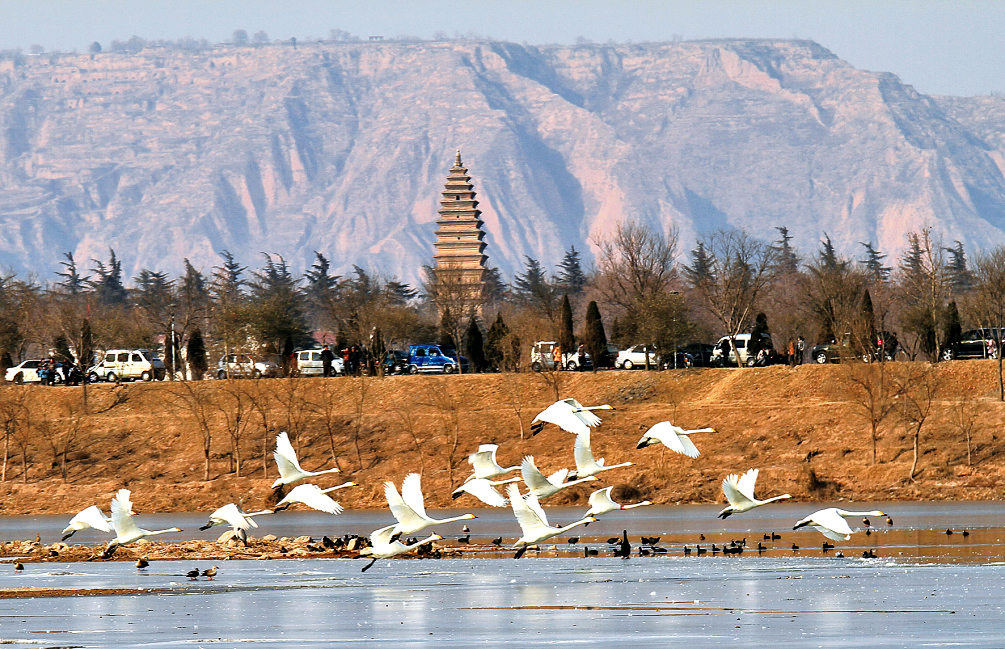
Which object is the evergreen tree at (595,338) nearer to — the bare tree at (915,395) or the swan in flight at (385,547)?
the bare tree at (915,395)

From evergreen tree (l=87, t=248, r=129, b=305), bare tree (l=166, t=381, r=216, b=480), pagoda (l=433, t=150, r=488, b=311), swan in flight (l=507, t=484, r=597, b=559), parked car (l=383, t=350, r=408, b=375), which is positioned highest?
pagoda (l=433, t=150, r=488, b=311)

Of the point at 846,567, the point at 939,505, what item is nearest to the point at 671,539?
the point at 846,567

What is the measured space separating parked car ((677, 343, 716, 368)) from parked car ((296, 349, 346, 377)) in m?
18.2

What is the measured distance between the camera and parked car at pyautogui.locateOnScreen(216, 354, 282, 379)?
75.8 m

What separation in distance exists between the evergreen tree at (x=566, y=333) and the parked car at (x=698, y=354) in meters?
5.78

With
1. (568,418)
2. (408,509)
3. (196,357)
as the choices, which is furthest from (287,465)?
(196,357)

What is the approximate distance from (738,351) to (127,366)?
33.3 m

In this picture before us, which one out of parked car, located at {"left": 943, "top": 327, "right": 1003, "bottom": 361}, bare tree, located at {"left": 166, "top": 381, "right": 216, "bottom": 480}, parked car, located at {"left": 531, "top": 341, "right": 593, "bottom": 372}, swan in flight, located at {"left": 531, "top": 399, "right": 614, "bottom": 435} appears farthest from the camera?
parked car, located at {"left": 531, "top": 341, "right": 593, "bottom": 372}

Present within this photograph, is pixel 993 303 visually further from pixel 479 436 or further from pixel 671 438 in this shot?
pixel 671 438

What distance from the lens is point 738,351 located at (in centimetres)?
7862

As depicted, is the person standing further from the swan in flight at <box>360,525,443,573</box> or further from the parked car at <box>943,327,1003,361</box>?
the swan in flight at <box>360,525,443,573</box>

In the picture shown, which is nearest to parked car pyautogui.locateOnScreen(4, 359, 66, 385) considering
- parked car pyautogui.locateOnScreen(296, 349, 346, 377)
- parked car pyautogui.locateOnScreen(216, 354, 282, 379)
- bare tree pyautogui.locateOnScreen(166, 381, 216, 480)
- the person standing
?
parked car pyautogui.locateOnScreen(216, 354, 282, 379)

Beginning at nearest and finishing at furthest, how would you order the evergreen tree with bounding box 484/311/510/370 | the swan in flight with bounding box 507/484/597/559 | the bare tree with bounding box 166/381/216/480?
the swan in flight with bounding box 507/484/597/559 → the bare tree with bounding box 166/381/216/480 → the evergreen tree with bounding box 484/311/510/370

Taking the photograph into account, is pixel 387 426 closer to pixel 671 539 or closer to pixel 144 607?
pixel 671 539
